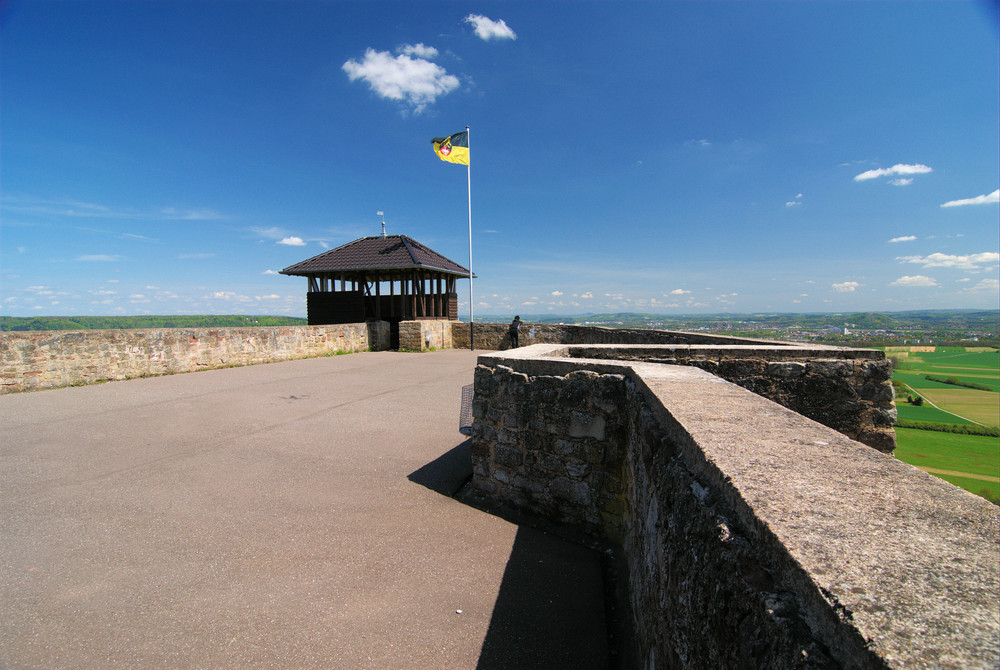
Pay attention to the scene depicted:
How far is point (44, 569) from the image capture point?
114 inches

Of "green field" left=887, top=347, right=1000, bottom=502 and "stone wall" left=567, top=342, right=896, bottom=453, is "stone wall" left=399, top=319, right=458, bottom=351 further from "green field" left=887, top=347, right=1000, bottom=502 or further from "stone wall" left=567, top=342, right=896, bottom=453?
"green field" left=887, top=347, right=1000, bottom=502

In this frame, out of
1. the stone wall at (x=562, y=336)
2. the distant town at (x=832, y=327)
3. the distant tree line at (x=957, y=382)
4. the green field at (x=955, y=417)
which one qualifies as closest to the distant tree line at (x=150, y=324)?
the distant town at (x=832, y=327)

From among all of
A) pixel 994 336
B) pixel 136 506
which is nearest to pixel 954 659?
pixel 136 506

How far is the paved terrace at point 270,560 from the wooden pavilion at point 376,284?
1318 centimetres

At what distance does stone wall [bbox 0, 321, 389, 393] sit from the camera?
8.31m

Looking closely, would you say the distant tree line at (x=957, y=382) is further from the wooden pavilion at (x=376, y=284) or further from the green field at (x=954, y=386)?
the wooden pavilion at (x=376, y=284)

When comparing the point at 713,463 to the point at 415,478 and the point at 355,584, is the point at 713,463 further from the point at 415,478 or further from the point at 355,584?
the point at 415,478

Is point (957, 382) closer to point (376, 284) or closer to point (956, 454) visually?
point (956, 454)

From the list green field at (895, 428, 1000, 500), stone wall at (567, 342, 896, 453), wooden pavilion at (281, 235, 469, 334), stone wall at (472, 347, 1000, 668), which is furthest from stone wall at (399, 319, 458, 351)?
stone wall at (472, 347, 1000, 668)

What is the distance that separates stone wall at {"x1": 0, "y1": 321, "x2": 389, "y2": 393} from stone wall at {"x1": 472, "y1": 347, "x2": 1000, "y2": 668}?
1203 cm

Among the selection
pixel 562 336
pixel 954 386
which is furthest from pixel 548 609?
pixel 954 386

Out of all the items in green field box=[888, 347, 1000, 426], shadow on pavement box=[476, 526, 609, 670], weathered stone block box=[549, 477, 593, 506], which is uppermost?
weathered stone block box=[549, 477, 593, 506]

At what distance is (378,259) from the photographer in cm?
1834

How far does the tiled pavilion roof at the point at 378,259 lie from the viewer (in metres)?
17.7
